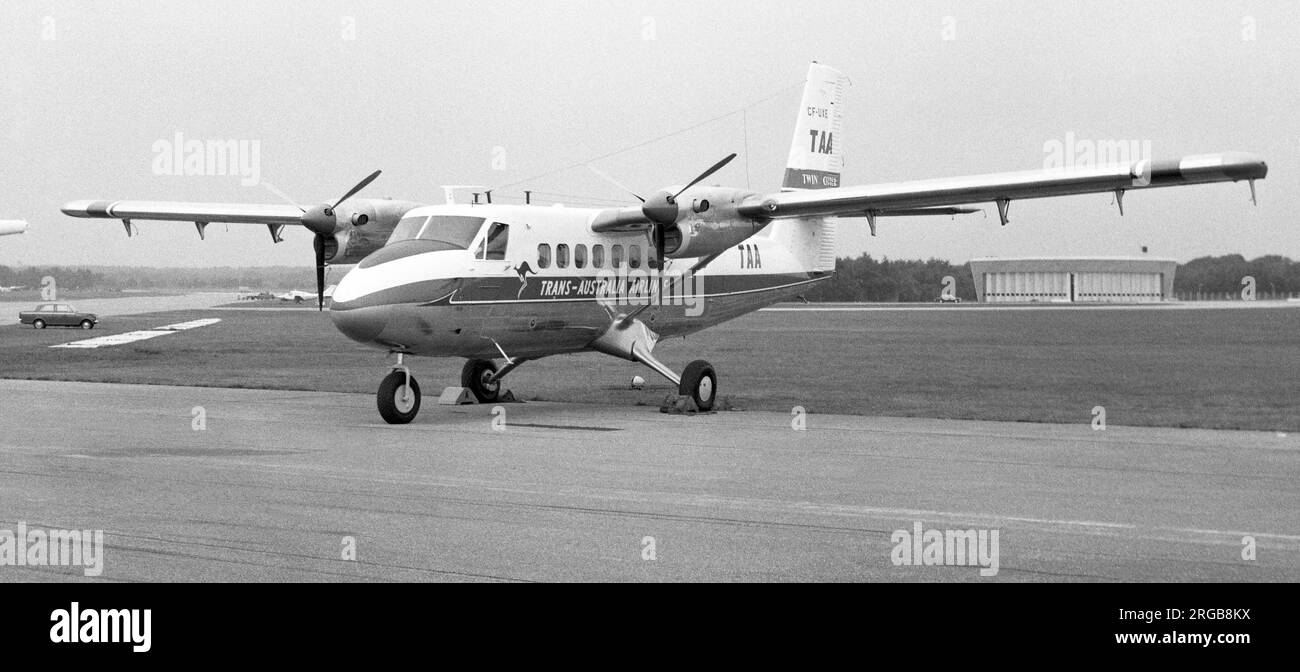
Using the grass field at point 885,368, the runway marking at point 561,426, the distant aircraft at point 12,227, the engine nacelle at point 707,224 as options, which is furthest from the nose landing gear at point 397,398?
the distant aircraft at point 12,227

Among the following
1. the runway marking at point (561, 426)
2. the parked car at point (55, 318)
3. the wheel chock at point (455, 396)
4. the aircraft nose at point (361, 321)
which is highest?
the parked car at point (55, 318)

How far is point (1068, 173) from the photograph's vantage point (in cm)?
1989

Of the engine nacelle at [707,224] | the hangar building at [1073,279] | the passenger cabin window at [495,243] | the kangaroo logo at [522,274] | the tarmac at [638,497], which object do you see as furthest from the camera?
the hangar building at [1073,279]

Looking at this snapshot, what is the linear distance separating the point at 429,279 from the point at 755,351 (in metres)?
24.5

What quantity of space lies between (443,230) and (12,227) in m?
36.9

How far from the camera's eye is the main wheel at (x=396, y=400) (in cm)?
1989

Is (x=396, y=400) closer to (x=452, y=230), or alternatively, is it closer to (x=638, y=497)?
(x=452, y=230)

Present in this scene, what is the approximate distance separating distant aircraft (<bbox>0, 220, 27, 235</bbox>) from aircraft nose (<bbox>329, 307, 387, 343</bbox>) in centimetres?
3713

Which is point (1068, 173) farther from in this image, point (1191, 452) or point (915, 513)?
point (915, 513)

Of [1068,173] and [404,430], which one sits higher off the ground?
[1068,173]

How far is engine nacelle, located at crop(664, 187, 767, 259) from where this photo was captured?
22219 mm

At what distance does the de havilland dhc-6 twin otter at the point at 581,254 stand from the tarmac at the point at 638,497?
1725 mm

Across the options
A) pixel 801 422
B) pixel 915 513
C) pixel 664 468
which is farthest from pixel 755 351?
pixel 915 513

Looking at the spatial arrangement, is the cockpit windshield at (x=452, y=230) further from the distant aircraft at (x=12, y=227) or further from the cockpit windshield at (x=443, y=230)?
the distant aircraft at (x=12, y=227)
